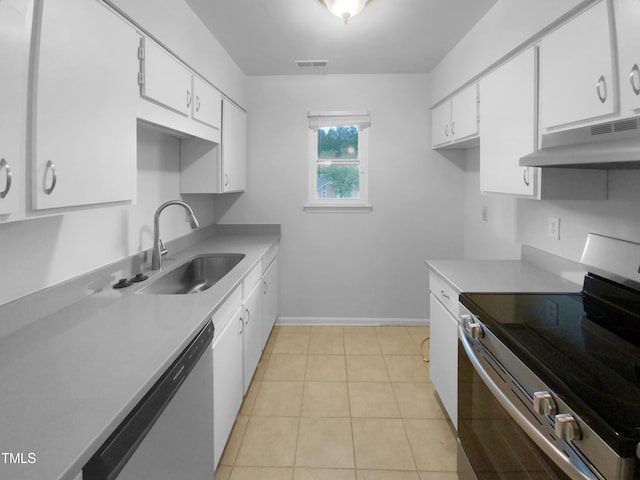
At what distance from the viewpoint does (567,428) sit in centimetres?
89

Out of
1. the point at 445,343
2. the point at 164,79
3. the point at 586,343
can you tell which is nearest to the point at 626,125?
the point at 586,343

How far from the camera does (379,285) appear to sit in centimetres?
379

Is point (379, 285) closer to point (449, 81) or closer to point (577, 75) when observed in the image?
point (449, 81)

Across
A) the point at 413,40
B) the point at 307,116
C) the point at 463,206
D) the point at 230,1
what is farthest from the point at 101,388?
the point at 463,206

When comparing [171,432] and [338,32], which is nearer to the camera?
[171,432]

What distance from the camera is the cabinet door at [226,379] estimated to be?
172cm

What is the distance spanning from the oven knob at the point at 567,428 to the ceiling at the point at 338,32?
2.21 meters

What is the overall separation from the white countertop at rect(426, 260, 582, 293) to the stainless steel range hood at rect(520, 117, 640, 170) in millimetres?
658

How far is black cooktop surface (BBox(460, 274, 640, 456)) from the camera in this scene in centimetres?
85

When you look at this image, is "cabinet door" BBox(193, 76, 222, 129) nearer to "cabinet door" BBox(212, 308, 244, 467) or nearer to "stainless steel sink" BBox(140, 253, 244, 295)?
"stainless steel sink" BBox(140, 253, 244, 295)

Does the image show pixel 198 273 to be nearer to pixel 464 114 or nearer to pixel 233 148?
pixel 233 148

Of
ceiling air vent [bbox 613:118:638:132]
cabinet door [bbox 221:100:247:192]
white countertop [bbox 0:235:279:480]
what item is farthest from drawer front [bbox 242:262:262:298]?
ceiling air vent [bbox 613:118:638:132]

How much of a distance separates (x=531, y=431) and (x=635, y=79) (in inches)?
43.7

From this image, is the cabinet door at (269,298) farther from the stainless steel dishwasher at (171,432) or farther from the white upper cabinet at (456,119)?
the white upper cabinet at (456,119)
